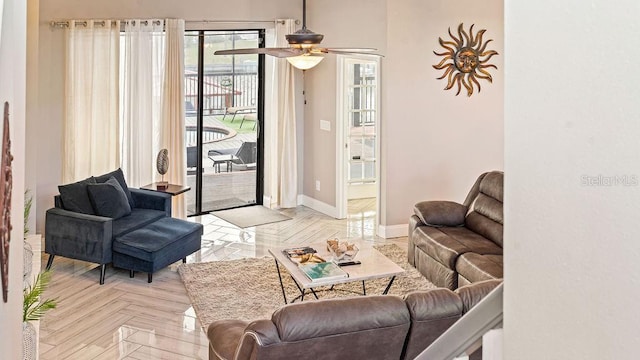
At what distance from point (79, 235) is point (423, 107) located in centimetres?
374

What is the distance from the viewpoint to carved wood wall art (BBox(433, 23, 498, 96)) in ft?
23.9

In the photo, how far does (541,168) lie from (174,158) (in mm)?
7013

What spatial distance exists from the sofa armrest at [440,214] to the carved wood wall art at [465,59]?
1.79 meters

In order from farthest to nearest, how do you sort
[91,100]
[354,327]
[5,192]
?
1. [91,100]
2. [354,327]
3. [5,192]

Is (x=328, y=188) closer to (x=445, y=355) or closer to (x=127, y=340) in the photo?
(x=127, y=340)

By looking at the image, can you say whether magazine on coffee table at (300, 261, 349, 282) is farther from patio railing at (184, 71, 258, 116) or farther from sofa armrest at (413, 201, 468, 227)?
patio railing at (184, 71, 258, 116)

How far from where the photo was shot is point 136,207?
21.9ft

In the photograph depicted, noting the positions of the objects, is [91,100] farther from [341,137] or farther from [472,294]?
[472,294]

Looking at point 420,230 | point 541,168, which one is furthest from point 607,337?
point 420,230

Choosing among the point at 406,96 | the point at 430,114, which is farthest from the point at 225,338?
the point at 430,114

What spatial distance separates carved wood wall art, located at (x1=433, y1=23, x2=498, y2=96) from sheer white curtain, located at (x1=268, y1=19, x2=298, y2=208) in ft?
6.45

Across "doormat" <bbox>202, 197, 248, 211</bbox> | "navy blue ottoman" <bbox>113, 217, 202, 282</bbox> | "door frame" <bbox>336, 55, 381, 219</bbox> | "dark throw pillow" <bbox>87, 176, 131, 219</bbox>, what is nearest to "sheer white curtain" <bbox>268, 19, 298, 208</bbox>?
"doormat" <bbox>202, 197, 248, 211</bbox>

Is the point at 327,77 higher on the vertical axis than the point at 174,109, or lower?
higher

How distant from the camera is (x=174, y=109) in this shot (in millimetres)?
7562
